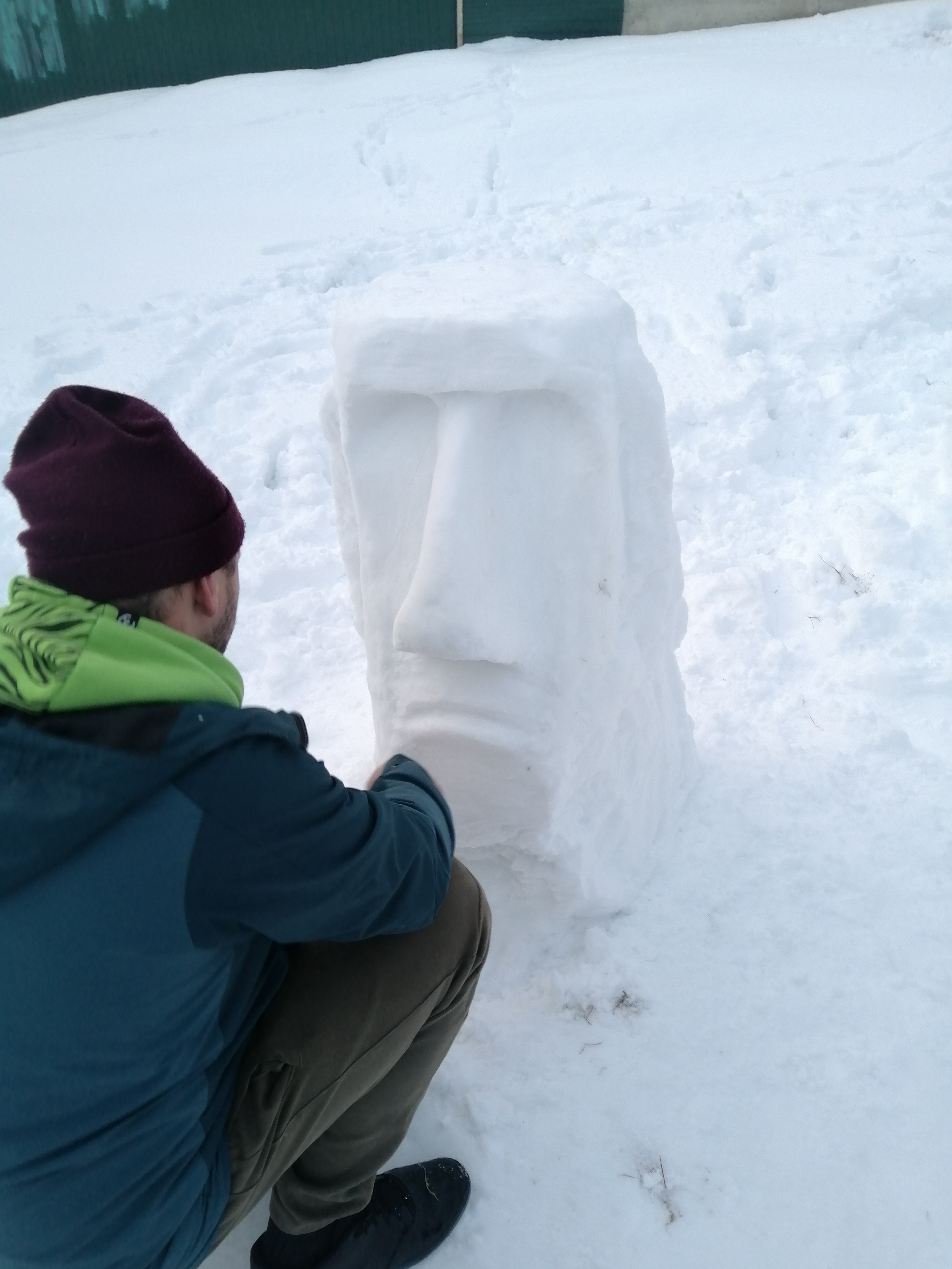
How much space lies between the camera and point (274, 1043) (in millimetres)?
1323

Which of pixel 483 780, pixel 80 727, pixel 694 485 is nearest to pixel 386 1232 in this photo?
pixel 483 780

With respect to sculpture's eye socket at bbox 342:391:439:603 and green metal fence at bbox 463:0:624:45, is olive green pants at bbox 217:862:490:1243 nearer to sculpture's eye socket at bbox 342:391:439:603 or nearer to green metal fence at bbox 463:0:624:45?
sculpture's eye socket at bbox 342:391:439:603

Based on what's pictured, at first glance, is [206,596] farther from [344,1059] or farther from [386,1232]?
[386,1232]

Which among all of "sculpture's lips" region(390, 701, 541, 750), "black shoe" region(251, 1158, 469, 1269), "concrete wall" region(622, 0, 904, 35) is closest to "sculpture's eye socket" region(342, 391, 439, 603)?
"sculpture's lips" region(390, 701, 541, 750)

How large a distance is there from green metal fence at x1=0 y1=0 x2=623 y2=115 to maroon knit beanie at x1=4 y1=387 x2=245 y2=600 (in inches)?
312

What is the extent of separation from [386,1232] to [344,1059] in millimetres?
464

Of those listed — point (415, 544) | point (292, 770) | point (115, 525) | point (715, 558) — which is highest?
point (115, 525)

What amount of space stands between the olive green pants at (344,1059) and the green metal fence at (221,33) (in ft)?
26.6

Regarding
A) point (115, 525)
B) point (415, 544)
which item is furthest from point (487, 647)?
point (115, 525)

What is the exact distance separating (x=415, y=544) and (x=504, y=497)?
0.18m

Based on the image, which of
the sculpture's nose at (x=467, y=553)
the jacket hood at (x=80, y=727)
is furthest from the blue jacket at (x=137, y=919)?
the sculpture's nose at (x=467, y=553)

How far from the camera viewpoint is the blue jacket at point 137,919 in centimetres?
99

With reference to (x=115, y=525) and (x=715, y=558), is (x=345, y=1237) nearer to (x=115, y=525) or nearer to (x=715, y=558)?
(x=115, y=525)

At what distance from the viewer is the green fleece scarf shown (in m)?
1.00
